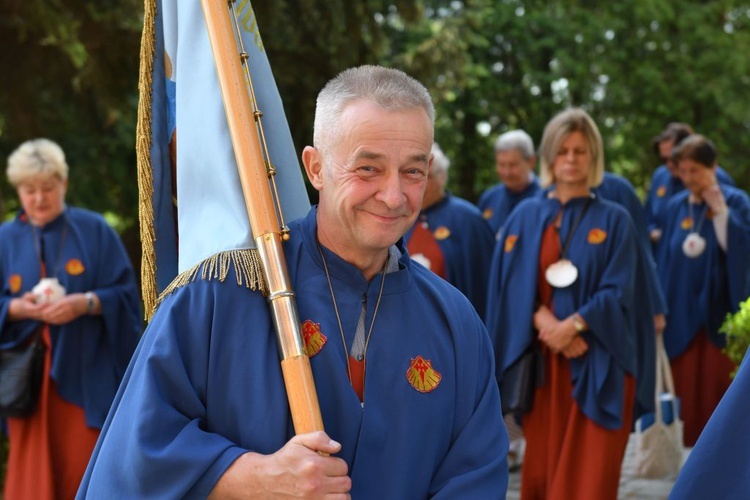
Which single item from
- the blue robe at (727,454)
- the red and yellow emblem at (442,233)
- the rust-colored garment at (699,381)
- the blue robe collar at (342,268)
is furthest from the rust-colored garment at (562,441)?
the blue robe at (727,454)

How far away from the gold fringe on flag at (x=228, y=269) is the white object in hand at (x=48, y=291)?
3.94 m

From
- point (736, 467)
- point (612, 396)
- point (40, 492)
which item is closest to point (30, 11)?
Answer: point (40, 492)

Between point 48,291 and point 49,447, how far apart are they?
36.6 inches

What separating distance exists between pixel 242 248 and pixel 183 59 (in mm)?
637

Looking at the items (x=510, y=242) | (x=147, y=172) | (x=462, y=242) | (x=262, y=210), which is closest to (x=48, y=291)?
(x=510, y=242)

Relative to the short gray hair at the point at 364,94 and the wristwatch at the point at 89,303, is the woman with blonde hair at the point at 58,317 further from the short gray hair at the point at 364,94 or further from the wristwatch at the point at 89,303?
the short gray hair at the point at 364,94

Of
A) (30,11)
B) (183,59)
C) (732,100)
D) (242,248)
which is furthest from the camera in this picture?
(732,100)

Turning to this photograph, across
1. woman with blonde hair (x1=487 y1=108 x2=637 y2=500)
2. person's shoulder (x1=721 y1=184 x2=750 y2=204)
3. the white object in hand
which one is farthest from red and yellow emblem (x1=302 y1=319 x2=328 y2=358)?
person's shoulder (x1=721 y1=184 x2=750 y2=204)

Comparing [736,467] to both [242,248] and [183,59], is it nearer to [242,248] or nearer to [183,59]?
[242,248]

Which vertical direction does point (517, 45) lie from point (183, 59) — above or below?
above

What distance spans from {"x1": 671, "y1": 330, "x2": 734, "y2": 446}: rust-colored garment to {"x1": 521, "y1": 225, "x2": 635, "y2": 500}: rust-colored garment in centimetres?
251

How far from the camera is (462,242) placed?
26.9 feet

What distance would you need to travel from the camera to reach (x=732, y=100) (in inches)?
739

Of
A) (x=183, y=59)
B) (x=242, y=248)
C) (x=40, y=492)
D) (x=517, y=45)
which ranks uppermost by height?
(x=517, y=45)
